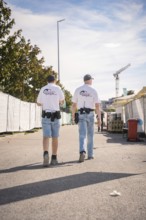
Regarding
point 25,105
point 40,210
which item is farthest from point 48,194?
point 25,105

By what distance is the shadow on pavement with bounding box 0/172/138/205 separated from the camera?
4523 mm

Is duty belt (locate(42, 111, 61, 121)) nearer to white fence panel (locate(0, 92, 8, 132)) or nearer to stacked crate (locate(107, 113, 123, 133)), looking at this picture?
white fence panel (locate(0, 92, 8, 132))

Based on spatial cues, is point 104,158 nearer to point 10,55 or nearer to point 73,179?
point 73,179

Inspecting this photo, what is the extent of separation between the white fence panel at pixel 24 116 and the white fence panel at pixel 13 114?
1016mm

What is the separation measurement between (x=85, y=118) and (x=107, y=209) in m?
4.62

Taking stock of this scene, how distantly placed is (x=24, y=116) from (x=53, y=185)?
1776 centimetres

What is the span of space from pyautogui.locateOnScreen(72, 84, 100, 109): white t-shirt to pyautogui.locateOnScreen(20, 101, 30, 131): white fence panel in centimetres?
1344

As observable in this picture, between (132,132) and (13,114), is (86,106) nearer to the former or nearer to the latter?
(132,132)

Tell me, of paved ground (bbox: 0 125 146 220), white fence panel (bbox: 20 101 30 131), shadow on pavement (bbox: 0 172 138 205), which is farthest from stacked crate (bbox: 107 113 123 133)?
shadow on pavement (bbox: 0 172 138 205)

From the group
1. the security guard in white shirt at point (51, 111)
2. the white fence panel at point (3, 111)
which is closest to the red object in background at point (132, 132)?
the white fence panel at point (3, 111)

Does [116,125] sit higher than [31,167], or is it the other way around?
[116,125]

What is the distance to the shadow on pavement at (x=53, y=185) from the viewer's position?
Answer: 4523 millimetres

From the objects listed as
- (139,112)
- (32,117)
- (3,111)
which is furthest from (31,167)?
(32,117)

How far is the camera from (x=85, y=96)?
332 inches
